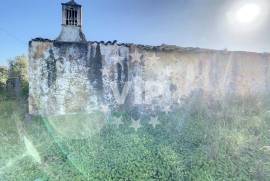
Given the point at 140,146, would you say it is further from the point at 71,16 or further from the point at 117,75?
the point at 71,16

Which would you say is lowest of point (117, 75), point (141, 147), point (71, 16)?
point (141, 147)

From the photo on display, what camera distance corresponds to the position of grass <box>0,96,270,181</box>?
8125 mm

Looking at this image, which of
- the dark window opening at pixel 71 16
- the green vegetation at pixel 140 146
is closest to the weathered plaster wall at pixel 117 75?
the green vegetation at pixel 140 146

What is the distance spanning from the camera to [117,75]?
12.4 meters

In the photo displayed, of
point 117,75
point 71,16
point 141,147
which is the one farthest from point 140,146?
point 71,16

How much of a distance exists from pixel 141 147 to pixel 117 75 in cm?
408

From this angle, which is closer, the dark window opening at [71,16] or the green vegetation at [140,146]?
the green vegetation at [140,146]

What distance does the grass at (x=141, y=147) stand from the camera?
26.7 ft

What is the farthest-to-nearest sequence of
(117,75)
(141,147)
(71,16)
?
(71,16) < (117,75) < (141,147)

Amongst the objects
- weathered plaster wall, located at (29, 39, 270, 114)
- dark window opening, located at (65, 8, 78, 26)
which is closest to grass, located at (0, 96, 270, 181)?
weathered plaster wall, located at (29, 39, 270, 114)

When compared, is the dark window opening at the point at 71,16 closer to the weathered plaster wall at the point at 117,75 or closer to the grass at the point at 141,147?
the weathered plaster wall at the point at 117,75

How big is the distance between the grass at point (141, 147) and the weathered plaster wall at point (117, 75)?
0.68 meters

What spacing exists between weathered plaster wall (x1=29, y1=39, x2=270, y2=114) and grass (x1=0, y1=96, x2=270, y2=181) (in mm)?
682

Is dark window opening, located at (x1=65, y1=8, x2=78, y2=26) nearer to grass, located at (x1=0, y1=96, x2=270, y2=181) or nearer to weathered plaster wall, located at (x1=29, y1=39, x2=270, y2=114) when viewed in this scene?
weathered plaster wall, located at (x1=29, y1=39, x2=270, y2=114)
